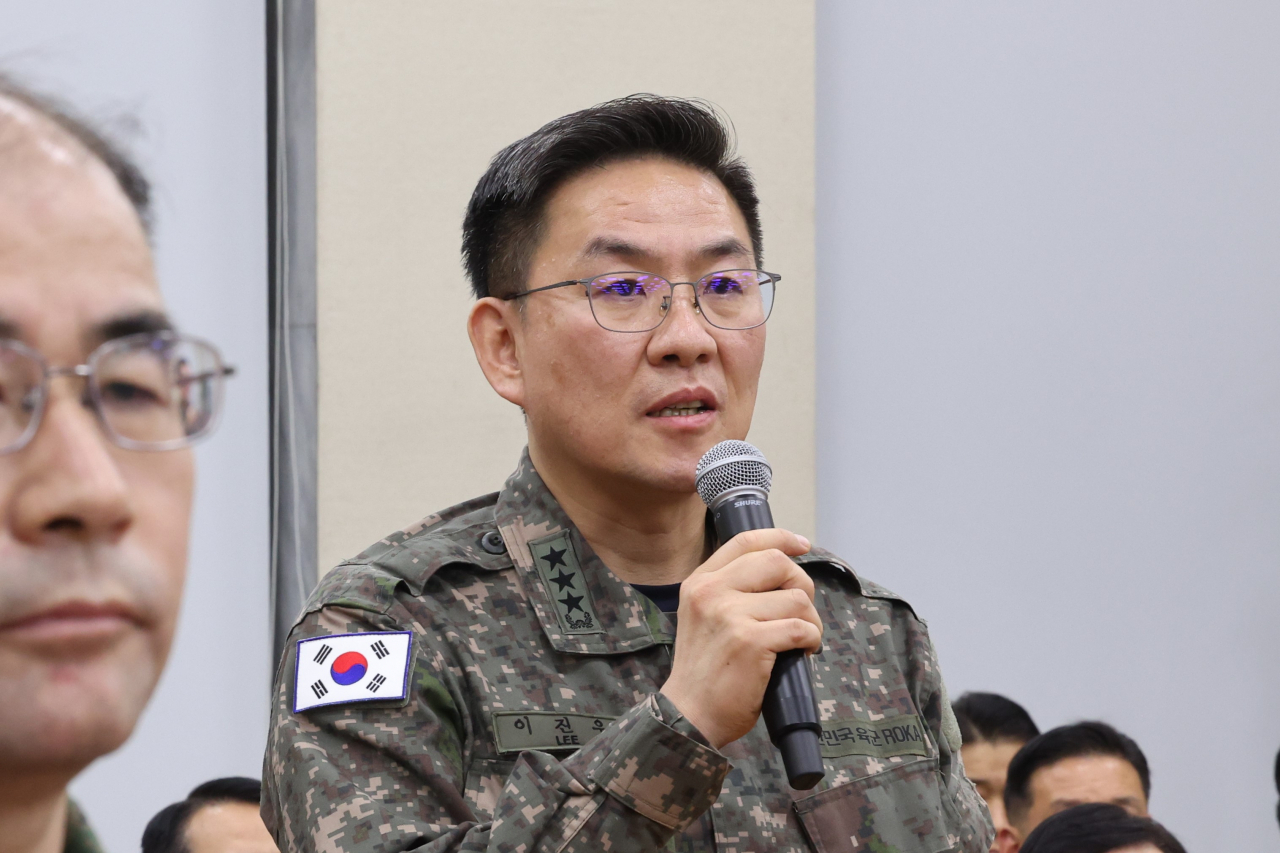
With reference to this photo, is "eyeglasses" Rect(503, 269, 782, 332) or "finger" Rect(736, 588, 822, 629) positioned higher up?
"eyeglasses" Rect(503, 269, 782, 332)

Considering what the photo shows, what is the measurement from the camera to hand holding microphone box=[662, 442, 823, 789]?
3.53 feet

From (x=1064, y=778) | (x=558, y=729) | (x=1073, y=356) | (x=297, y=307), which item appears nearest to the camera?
(x=558, y=729)

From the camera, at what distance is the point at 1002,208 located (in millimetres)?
3869

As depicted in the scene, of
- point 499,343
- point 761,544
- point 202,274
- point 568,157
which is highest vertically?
point 568,157

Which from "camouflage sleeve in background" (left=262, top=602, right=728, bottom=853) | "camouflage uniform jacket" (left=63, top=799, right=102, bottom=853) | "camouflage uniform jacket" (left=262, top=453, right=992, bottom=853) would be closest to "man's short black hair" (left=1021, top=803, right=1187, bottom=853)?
"camouflage uniform jacket" (left=262, top=453, right=992, bottom=853)

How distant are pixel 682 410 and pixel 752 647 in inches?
14.8

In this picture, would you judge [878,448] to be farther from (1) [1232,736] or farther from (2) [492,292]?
(2) [492,292]

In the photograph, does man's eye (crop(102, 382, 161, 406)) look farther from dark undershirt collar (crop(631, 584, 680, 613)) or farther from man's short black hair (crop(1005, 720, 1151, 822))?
man's short black hair (crop(1005, 720, 1151, 822))

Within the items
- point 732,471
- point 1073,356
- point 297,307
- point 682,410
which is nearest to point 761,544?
point 732,471

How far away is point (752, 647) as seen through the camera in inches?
42.3

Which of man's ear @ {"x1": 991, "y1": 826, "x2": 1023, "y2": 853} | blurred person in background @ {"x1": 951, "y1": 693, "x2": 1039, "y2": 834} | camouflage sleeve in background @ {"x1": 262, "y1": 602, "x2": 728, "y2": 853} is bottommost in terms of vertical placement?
man's ear @ {"x1": 991, "y1": 826, "x2": 1023, "y2": 853}

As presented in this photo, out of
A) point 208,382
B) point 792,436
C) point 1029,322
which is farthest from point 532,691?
point 1029,322

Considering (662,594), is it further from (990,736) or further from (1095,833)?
(990,736)

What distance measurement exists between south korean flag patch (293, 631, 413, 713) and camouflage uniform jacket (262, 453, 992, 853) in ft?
0.04
